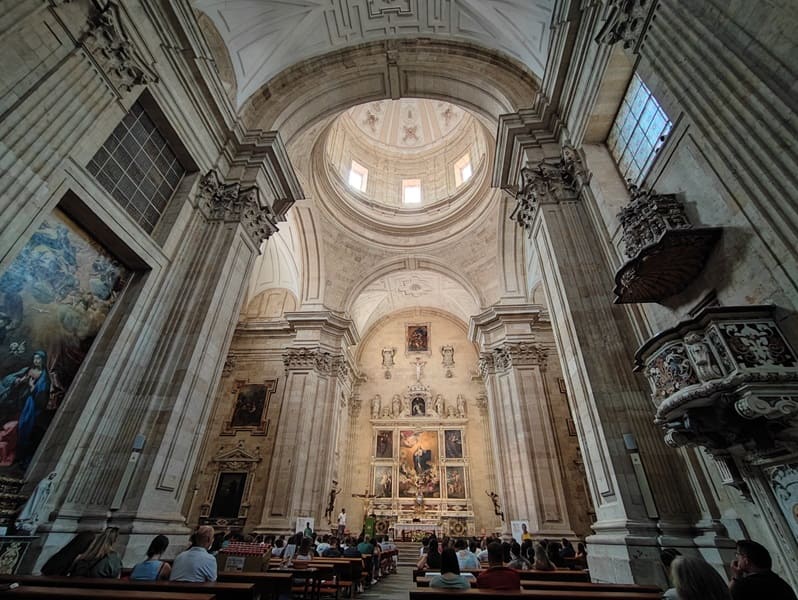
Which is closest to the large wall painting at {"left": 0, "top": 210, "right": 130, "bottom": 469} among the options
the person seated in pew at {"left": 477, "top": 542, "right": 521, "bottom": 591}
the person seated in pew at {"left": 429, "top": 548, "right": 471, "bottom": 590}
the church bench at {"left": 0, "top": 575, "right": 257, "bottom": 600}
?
the church bench at {"left": 0, "top": 575, "right": 257, "bottom": 600}

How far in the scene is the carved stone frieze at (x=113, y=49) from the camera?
5.45 m

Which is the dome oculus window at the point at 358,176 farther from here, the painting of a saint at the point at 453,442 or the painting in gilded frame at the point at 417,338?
the painting of a saint at the point at 453,442

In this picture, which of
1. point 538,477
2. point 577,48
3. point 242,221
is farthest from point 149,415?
point 538,477

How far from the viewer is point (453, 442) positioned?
18.8 meters

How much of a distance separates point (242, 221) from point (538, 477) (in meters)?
11.6

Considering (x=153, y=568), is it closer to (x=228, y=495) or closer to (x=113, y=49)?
(x=113, y=49)

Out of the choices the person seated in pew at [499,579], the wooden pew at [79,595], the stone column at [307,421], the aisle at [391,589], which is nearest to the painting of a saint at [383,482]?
the stone column at [307,421]

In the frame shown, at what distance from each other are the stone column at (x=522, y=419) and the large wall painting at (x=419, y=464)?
4.93m

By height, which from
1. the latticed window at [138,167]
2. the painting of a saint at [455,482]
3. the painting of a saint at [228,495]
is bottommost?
the painting of a saint at [228,495]

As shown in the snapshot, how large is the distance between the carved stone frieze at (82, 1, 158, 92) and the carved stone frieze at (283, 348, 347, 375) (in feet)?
35.1

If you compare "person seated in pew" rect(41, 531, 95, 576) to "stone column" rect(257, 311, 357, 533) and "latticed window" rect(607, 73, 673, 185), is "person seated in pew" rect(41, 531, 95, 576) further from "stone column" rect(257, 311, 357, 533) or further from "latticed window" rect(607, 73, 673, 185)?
"stone column" rect(257, 311, 357, 533)

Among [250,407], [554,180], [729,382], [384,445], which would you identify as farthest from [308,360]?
[729,382]

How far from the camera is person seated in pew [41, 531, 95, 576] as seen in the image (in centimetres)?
356

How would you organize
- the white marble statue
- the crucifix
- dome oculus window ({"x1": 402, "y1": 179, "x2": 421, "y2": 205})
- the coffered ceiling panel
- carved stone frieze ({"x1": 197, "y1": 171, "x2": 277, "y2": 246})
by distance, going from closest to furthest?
the white marble statue
carved stone frieze ({"x1": 197, "y1": 171, "x2": 277, "y2": 246})
the coffered ceiling panel
dome oculus window ({"x1": 402, "y1": 179, "x2": 421, "y2": 205})
the crucifix
